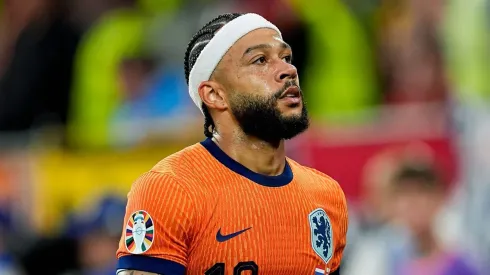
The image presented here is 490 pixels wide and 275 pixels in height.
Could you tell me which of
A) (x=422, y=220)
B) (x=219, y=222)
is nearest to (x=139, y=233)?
(x=219, y=222)

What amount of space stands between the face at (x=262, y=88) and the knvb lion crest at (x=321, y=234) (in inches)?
15.2

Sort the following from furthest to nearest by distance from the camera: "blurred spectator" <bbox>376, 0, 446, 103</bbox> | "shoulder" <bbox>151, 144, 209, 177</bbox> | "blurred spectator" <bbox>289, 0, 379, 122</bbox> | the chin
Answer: "blurred spectator" <bbox>289, 0, 379, 122</bbox> → "blurred spectator" <bbox>376, 0, 446, 103</bbox> → the chin → "shoulder" <bbox>151, 144, 209, 177</bbox>

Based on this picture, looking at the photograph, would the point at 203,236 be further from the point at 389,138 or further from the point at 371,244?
the point at 389,138

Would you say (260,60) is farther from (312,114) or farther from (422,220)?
(312,114)

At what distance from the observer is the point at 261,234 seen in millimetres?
5359

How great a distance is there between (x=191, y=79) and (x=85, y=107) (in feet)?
22.8

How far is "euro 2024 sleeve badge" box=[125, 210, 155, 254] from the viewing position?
16.9 ft

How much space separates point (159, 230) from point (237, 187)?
0.44 meters

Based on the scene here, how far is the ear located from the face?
30 millimetres

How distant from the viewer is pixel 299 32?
1117 cm

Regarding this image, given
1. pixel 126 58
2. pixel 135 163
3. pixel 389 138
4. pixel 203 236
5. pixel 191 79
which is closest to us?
pixel 203 236

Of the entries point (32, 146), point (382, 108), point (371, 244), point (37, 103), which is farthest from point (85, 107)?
point (371, 244)

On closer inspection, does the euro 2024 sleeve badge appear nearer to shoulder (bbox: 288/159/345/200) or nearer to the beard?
the beard

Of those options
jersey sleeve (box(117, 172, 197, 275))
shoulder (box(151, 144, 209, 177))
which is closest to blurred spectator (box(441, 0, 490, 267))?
shoulder (box(151, 144, 209, 177))
